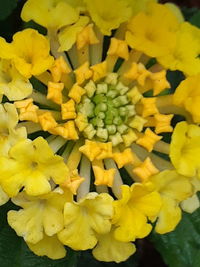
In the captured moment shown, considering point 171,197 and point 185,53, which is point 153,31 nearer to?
point 185,53

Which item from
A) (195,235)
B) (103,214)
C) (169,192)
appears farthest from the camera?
(195,235)

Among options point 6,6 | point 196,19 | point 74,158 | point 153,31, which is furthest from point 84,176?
point 196,19

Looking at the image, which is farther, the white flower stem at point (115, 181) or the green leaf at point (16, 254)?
the green leaf at point (16, 254)

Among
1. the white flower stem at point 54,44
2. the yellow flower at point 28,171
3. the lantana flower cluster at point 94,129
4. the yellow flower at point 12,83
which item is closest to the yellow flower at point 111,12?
the lantana flower cluster at point 94,129

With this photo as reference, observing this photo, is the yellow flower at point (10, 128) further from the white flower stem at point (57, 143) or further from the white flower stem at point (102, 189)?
the white flower stem at point (102, 189)

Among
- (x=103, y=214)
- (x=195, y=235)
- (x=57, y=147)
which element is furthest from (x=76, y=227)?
(x=195, y=235)

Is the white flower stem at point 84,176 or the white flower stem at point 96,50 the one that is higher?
the white flower stem at point 96,50

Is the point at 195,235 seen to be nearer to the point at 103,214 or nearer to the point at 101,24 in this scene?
the point at 103,214
